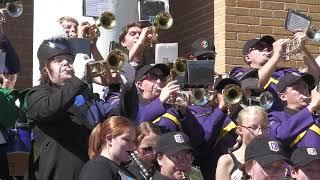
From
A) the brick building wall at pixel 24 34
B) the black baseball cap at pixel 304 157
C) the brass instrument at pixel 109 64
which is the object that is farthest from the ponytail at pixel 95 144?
the brick building wall at pixel 24 34

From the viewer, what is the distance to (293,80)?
769cm

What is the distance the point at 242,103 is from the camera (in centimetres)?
796

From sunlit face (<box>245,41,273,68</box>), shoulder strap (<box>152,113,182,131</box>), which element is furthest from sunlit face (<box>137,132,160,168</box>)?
sunlit face (<box>245,41,273,68</box>)

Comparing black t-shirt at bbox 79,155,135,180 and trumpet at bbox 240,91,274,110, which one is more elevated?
trumpet at bbox 240,91,274,110

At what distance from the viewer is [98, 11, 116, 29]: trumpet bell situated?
845 centimetres

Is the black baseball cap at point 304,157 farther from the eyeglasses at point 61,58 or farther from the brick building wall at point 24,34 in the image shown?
the brick building wall at point 24,34

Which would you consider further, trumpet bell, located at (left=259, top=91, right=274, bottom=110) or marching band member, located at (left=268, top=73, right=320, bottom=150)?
trumpet bell, located at (left=259, top=91, right=274, bottom=110)

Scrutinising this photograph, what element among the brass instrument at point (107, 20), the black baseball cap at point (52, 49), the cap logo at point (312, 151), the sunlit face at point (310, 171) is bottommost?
the sunlit face at point (310, 171)

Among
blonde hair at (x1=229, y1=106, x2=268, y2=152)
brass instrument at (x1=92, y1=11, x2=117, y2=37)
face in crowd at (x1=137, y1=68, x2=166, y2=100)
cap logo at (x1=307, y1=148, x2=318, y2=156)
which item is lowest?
cap logo at (x1=307, y1=148, x2=318, y2=156)

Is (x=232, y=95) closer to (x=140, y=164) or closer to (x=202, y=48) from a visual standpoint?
(x=202, y=48)

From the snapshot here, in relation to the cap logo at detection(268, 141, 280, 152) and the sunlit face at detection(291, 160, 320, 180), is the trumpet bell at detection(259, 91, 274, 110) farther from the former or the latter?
the cap logo at detection(268, 141, 280, 152)

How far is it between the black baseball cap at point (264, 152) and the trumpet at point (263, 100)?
5.74 ft

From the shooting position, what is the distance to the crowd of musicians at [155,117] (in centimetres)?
612

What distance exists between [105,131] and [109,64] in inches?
51.2
